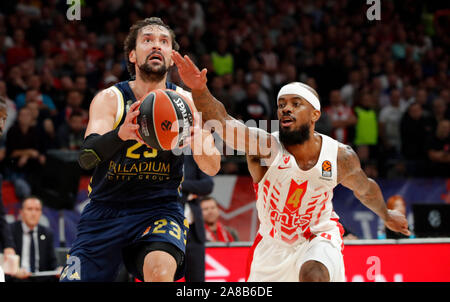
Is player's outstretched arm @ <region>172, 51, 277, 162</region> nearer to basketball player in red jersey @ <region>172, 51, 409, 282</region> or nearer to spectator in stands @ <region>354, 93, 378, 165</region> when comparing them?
basketball player in red jersey @ <region>172, 51, 409, 282</region>

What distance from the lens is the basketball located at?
4254mm

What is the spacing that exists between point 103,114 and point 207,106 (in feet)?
2.46

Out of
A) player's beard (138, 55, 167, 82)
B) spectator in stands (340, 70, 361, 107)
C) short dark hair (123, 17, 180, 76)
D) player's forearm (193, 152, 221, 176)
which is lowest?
player's forearm (193, 152, 221, 176)

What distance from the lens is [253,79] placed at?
11852 millimetres

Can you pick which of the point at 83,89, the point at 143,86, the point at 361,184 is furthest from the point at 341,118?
the point at 143,86

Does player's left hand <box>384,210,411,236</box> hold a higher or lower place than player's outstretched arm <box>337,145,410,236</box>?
lower

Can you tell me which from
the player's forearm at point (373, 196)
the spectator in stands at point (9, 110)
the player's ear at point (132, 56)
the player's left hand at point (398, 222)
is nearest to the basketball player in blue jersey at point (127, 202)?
the player's ear at point (132, 56)

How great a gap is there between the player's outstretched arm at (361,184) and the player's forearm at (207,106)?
3.72ft

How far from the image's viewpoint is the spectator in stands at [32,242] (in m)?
7.54

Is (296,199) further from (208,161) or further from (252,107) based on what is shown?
(252,107)

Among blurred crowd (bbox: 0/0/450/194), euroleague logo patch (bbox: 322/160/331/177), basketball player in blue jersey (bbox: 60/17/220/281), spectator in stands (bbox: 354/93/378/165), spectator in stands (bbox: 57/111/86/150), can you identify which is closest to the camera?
basketball player in blue jersey (bbox: 60/17/220/281)

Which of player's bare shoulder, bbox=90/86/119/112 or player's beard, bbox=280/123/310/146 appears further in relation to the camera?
player's beard, bbox=280/123/310/146

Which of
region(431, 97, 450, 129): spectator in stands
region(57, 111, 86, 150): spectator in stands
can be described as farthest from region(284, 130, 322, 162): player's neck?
region(431, 97, 450, 129): spectator in stands
